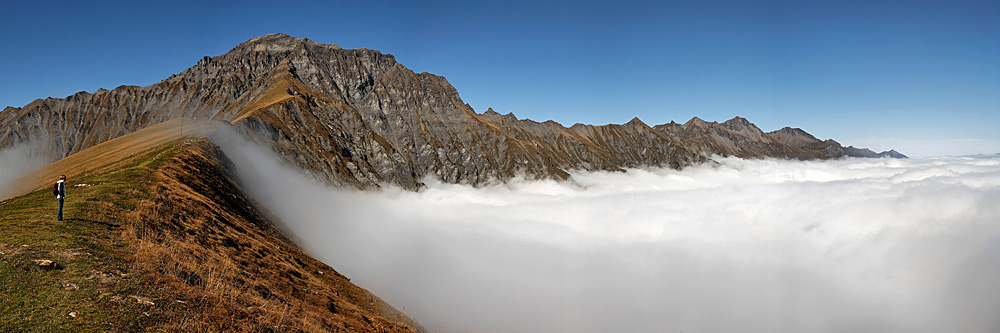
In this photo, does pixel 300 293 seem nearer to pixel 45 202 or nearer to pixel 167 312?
pixel 167 312

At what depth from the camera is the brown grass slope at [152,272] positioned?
1056cm

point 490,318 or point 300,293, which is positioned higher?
point 300,293

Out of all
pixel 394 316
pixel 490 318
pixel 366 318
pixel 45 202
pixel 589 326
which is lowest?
pixel 589 326

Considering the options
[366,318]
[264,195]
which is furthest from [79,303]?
[264,195]

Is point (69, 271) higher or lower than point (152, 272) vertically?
higher

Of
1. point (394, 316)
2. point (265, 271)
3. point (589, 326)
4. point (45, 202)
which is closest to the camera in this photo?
point (45, 202)

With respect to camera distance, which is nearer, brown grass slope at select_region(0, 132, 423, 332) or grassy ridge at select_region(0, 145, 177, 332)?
grassy ridge at select_region(0, 145, 177, 332)

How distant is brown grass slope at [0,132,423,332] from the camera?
1056 centimetres

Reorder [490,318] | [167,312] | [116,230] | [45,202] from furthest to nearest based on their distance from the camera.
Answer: [490,318] < [45,202] < [116,230] < [167,312]

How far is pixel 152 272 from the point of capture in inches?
536

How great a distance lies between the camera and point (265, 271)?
21.7 m

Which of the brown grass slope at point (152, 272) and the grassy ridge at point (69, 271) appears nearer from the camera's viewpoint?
the grassy ridge at point (69, 271)

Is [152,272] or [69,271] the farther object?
[152,272]

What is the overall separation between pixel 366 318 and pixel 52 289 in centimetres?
1356
